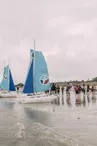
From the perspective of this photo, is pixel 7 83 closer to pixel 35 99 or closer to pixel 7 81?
pixel 7 81

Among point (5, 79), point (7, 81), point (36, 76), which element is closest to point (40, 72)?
point (36, 76)

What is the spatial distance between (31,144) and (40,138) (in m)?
1.37

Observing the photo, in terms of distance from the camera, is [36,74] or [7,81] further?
[7,81]

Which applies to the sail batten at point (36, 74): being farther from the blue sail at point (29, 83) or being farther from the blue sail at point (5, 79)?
the blue sail at point (5, 79)

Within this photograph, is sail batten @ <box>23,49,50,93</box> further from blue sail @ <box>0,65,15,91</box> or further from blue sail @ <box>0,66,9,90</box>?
blue sail @ <box>0,66,9,90</box>

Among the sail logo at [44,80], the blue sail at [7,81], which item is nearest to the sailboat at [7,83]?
the blue sail at [7,81]

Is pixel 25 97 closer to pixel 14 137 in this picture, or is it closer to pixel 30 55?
pixel 30 55

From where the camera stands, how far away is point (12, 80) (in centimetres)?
7206

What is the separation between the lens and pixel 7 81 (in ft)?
237

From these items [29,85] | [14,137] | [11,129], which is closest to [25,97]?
[29,85]

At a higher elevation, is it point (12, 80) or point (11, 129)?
point (12, 80)

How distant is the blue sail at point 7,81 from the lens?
71012mm

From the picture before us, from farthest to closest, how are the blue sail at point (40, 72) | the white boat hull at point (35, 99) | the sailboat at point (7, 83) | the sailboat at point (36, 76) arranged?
the sailboat at point (7, 83) → the blue sail at point (40, 72) → the sailboat at point (36, 76) → the white boat hull at point (35, 99)

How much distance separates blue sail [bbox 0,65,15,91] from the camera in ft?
233
